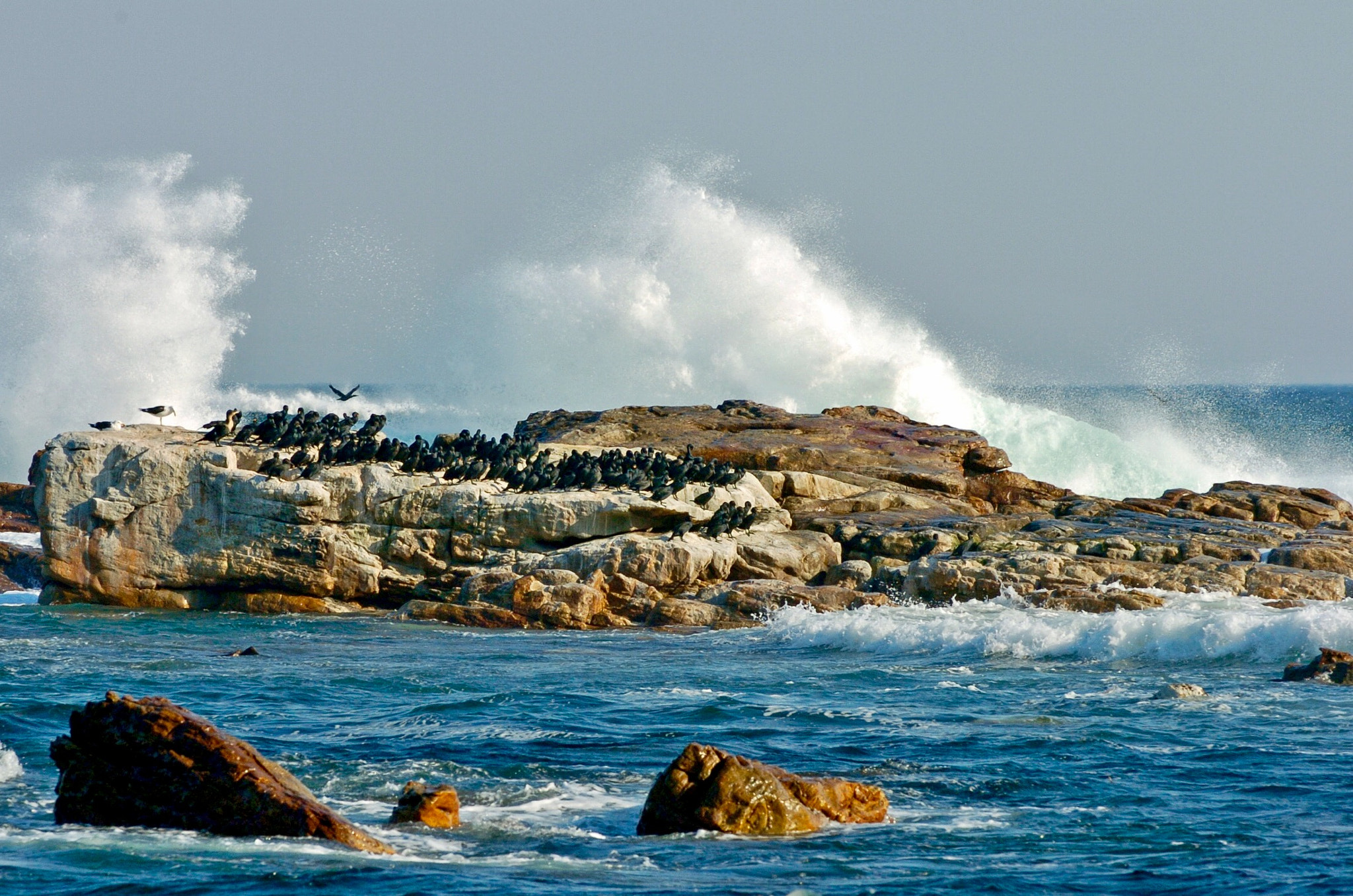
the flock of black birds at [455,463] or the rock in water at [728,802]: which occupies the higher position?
the flock of black birds at [455,463]

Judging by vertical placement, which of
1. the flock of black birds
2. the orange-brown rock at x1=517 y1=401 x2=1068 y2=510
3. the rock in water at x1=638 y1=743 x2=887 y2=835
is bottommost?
the rock in water at x1=638 y1=743 x2=887 y2=835

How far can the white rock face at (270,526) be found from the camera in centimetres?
2330

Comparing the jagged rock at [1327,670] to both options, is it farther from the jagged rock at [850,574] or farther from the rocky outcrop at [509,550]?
the jagged rock at [850,574]

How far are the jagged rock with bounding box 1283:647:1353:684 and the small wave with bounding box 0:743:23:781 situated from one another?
12472mm

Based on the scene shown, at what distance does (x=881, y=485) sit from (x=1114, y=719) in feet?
51.8

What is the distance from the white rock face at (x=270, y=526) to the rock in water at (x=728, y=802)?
13.8 metres

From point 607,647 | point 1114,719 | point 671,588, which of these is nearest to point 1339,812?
point 1114,719

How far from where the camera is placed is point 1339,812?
941 cm

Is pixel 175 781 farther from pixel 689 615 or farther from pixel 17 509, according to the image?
pixel 17 509

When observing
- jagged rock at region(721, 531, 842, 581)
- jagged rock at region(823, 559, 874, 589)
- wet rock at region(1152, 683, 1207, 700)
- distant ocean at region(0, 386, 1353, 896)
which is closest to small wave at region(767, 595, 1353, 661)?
distant ocean at region(0, 386, 1353, 896)

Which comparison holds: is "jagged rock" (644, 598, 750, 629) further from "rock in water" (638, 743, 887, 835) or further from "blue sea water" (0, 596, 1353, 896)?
"rock in water" (638, 743, 887, 835)

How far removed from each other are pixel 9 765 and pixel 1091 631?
1299 centimetres

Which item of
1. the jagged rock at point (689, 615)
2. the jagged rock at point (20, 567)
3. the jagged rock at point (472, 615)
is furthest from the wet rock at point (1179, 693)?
the jagged rock at point (20, 567)

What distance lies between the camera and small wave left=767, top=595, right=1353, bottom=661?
58.9ft
